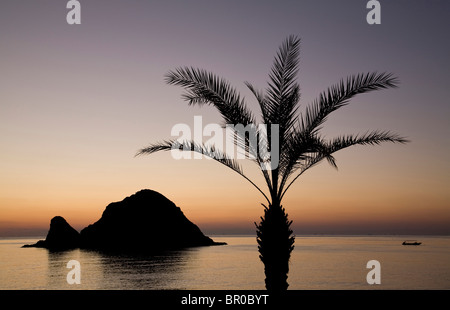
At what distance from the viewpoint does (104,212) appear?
15225 cm

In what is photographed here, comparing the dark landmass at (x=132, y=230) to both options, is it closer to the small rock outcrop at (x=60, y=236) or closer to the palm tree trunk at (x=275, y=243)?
the small rock outcrop at (x=60, y=236)

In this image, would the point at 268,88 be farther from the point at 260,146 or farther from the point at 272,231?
→ the point at 272,231

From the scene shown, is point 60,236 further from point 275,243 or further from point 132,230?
point 275,243

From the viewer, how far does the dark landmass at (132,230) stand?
143625mm

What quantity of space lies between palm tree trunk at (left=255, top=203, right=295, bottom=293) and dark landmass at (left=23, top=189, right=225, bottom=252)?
13794cm

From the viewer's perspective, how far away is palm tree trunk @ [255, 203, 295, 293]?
1069cm

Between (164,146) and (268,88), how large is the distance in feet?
10.2

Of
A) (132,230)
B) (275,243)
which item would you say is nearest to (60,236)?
(132,230)

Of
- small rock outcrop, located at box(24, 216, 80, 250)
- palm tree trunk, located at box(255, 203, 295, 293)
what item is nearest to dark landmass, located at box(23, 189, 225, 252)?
small rock outcrop, located at box(24, 216, 80, 250)

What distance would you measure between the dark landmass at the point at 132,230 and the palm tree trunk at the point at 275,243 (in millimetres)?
137941
